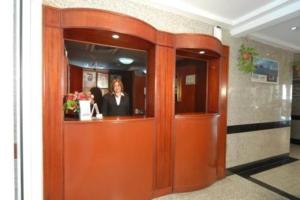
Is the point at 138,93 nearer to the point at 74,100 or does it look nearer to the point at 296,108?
the point at 74,100

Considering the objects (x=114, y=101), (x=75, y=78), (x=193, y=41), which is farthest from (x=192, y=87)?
(x=75, y=78)

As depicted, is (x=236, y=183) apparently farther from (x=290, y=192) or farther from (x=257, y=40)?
(x=257, y=40)

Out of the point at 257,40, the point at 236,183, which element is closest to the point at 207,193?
the point at 236,183

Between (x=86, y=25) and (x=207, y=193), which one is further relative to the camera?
(x=207, y=193)

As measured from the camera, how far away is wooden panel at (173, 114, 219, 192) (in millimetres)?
2535

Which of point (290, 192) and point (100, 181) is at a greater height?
point (100, 181)

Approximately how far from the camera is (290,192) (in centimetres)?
265

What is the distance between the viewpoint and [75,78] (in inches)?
96.0

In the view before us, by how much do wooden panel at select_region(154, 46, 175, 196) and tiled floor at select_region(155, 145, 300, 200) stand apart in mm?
256

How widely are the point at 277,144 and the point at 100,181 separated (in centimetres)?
415

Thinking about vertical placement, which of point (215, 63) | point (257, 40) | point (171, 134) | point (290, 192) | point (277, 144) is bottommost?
point (290, 192)

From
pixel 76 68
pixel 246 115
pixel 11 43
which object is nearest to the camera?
pixel 11 43

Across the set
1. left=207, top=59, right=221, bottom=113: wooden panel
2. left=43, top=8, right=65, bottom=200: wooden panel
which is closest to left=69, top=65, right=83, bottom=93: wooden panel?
left=43, top=8, right=65, bottom=200: wooden panel

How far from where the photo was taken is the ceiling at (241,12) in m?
2.42
